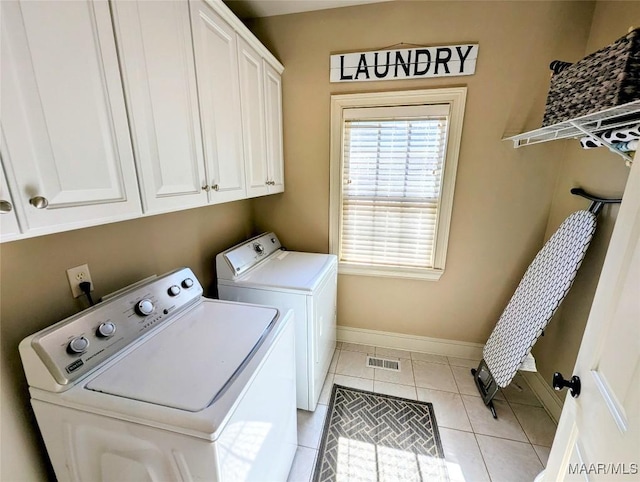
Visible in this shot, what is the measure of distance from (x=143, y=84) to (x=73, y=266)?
2.42 ft

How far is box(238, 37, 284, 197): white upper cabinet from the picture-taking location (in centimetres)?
159

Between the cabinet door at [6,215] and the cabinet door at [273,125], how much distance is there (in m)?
1.46

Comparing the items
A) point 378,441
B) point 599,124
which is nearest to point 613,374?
point 599,124

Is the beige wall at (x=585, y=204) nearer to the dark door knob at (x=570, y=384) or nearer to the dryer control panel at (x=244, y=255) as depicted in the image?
the dark door knob at (x=570, y=384)

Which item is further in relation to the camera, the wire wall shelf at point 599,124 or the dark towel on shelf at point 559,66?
the dark towel on shelf at point 559,66

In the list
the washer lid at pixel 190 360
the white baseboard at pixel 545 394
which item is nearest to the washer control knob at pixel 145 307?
the washer lid at pixel 190 360

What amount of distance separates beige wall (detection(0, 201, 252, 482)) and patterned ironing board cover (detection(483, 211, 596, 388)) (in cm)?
219

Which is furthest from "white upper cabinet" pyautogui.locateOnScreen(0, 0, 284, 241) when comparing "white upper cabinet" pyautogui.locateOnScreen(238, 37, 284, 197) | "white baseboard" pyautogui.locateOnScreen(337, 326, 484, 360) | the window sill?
"white baseboard" pyautogui.locateOnScreen(337, 326, 484, 360)

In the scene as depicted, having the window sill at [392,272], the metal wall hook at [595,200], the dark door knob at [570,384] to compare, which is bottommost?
the window sill at [392,272]

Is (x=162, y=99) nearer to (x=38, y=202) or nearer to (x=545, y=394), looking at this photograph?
(x=38, y=202)

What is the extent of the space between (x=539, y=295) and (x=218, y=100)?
2.20 m

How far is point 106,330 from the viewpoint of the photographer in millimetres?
966

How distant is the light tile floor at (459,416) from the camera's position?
1476mm

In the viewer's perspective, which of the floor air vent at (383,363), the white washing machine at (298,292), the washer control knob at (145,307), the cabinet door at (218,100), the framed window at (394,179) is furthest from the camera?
the floor air vent at (383,363)
